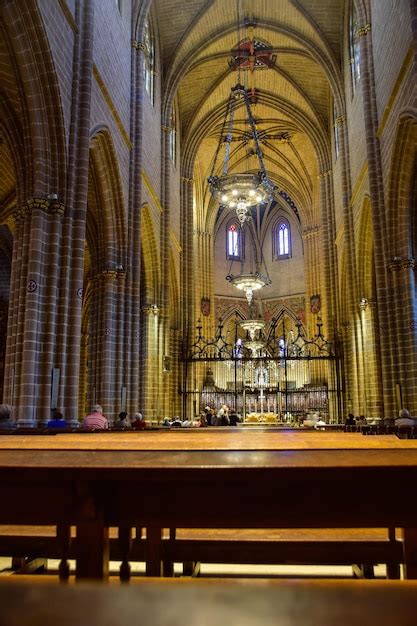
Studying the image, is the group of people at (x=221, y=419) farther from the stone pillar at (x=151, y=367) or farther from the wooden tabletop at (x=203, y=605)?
the wooden tabletop at (x=203, y=605)

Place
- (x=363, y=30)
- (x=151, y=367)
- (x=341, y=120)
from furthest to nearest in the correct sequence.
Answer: (x=341, y=120), (x=151, y=367), (x=363, y=30)

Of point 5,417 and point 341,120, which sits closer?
point 5,417

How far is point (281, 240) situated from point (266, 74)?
14235 millimetres

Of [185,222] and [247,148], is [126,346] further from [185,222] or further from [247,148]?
[247,148]

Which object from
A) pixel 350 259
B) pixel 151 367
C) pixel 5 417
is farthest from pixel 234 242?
pixel 5 417

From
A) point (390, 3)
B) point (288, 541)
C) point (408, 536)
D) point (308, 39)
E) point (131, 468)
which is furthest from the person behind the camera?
point (308, 39)

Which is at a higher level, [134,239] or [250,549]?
[134,239]

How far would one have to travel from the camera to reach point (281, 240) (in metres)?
35.4

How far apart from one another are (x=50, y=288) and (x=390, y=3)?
966 cm

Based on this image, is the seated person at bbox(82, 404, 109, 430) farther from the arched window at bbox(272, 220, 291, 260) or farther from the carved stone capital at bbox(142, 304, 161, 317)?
the arched window at bbox(272, 220, 291, 260)

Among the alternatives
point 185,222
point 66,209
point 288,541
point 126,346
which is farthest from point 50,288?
point 185,222

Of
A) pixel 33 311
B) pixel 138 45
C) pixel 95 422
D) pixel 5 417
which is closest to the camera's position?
pixel 5 417

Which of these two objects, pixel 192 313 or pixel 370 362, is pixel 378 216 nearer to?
pixel 370 362

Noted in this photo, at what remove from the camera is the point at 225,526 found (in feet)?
5.82
